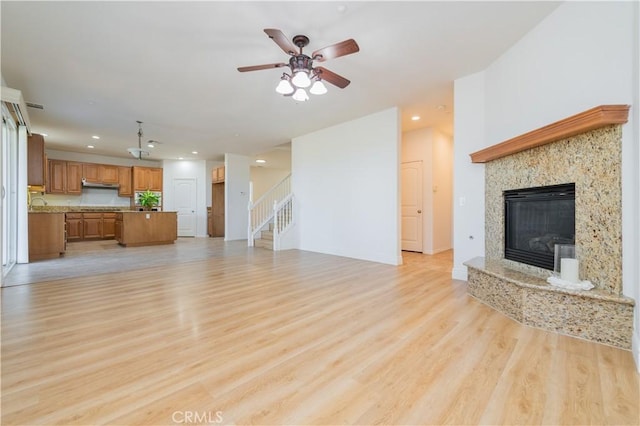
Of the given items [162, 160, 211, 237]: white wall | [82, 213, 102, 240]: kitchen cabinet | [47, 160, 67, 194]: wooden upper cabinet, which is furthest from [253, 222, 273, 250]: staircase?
[47, 160, 67, 194]: wooden upper cabinet

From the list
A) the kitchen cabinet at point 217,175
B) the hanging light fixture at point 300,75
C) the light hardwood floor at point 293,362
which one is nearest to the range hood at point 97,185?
the kitchen cabinet at point 217,175

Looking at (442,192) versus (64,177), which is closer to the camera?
(442,192)

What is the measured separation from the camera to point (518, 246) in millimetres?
3172

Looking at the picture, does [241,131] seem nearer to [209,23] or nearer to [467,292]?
[209,23]

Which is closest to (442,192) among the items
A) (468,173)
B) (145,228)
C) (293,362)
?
(468,173)

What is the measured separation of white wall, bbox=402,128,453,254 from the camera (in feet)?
21.1

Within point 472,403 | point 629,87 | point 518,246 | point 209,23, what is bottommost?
point 472,403

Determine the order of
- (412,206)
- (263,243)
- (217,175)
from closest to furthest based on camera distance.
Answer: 1. (412,206)
2. (263,243)
3. (217,175)

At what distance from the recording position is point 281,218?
24.0 ft

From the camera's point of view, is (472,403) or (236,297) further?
(236,297)

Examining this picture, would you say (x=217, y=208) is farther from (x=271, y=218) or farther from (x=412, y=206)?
(x=412, y=206)

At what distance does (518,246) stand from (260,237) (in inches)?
249

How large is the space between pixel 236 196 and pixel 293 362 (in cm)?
790

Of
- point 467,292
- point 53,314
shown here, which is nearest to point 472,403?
point 467,292
